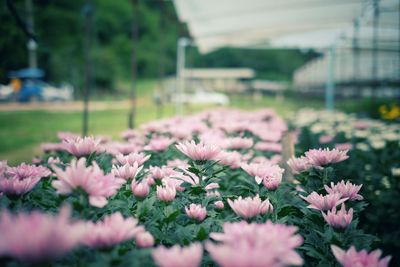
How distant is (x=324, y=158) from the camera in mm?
1298

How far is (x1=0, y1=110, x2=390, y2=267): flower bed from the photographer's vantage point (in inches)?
23.5

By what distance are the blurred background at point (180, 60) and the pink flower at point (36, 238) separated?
2.02 metres

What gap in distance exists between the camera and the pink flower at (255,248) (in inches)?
23.4

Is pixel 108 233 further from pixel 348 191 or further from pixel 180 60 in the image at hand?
pixel 180 60

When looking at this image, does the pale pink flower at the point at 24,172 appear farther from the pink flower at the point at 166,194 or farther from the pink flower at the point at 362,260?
the pink flower at the point at 362,260

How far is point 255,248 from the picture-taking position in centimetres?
63

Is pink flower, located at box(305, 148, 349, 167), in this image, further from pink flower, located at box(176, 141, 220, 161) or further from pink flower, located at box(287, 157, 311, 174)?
pink flower, located at box(176, 141, 220, 161)

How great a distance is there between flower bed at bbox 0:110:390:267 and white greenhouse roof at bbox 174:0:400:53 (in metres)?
3.96

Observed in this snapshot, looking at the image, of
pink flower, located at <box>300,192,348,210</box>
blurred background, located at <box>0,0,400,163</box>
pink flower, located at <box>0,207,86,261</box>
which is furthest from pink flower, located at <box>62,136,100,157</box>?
blurred background, located at <box>0,0,400,163</box>

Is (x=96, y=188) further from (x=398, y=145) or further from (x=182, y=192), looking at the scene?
(x=398, y=145)

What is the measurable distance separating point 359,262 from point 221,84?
35.8 meters

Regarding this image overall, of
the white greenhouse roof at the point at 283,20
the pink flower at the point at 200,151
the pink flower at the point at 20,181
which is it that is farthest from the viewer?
the white greenhouse roof at the point at 283,20

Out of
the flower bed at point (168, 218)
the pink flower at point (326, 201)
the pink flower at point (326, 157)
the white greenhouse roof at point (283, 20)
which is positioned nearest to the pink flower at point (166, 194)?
the flower bed at point (168, 218)

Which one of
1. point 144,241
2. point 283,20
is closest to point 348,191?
point 144,241
